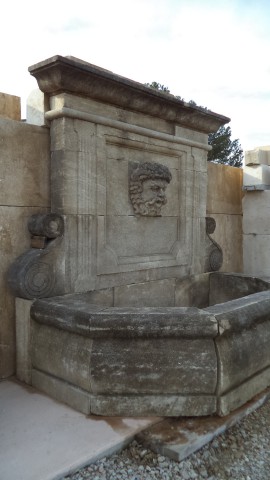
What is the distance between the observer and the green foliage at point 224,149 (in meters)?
19.7

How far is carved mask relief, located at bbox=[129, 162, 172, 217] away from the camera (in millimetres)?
3670

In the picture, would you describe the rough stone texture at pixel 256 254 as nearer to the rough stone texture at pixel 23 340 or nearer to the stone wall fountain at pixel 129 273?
the stone wall fountain at pixel 129 273

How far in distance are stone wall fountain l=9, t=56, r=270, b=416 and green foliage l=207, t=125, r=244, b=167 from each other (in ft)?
51.7

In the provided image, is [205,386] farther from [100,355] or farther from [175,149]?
[175,149]

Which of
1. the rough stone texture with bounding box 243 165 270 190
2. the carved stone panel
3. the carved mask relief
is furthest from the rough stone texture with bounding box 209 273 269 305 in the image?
the rough stone texture with bounding box 243 165 270 190

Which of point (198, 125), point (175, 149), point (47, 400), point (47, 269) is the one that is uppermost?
point (198, 125)

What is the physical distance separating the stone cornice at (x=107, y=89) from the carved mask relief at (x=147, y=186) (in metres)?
0.55

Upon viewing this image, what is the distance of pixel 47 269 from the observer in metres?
3.06

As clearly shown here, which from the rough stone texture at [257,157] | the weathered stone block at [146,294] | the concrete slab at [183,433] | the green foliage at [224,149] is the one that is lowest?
the concrete slab at [183,433]

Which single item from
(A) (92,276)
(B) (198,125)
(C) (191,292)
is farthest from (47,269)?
(B) (198,125)

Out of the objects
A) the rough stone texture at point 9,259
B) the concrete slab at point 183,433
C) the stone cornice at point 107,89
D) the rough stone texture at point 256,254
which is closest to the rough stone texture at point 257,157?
the rough stone texture at point 256,254

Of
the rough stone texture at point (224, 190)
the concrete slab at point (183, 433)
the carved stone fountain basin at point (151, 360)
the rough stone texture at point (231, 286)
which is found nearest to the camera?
the concrete slab at point (183, 433)

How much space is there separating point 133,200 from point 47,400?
188 cm

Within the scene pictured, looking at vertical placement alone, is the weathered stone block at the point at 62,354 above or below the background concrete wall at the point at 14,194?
below
